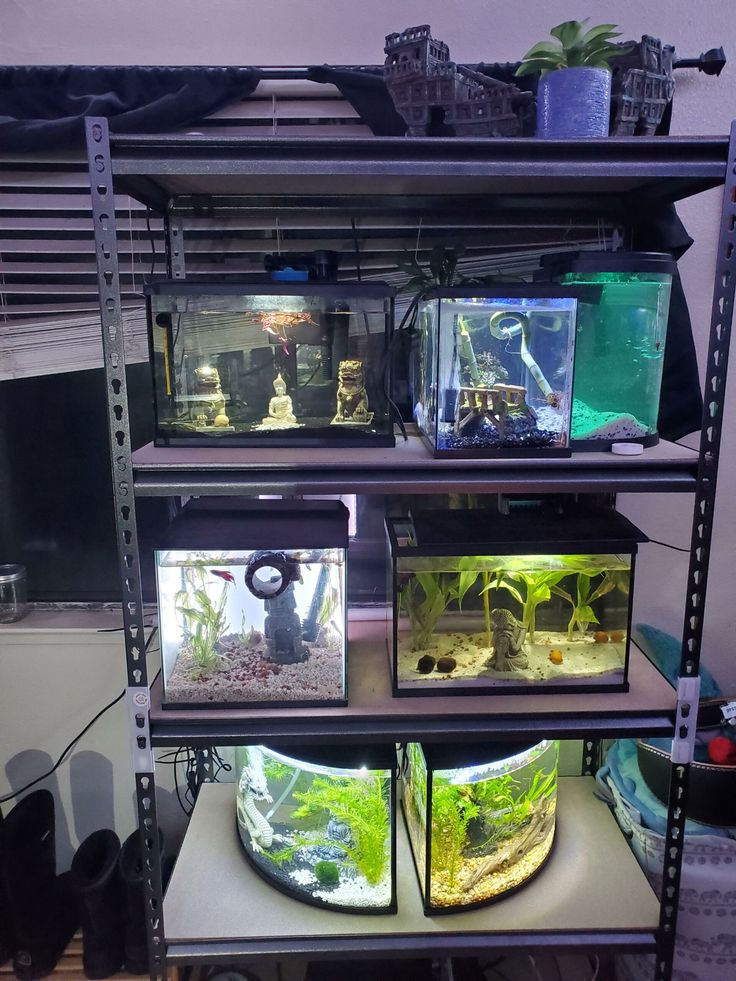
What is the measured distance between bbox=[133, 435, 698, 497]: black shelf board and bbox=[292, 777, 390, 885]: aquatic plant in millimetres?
548

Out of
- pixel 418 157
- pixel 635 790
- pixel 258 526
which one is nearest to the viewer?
pixel 418 157

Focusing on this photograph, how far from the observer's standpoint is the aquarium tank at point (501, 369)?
3.75 ft

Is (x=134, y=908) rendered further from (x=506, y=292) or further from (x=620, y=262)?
(x=620, y=262)

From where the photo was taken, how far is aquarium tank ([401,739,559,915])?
1.34 m

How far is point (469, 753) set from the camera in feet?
4.48

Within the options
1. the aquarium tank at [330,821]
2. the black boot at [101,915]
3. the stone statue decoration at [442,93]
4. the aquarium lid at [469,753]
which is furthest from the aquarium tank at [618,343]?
the black boot at [101,915]

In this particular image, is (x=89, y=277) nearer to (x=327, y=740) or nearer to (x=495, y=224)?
(x=495, y=224)

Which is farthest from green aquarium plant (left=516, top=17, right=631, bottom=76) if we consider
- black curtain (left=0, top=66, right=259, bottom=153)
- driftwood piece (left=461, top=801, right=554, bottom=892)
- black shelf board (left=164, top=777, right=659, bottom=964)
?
black shelf board (left=164, top=777, right=659, bottom=964)

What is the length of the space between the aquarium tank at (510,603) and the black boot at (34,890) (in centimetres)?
97

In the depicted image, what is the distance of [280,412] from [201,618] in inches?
14.7

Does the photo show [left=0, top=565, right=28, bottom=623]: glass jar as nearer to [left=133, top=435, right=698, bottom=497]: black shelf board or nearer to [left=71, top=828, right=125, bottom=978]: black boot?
[left=71, top=828, right=125, bottom=978]: black boot

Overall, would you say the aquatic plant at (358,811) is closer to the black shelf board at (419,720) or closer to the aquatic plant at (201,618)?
the black shelf board at (419,720)

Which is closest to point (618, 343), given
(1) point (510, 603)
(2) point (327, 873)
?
(1) point (510, 603)

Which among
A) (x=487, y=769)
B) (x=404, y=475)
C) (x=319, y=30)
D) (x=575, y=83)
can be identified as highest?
(x=319, y=30)
